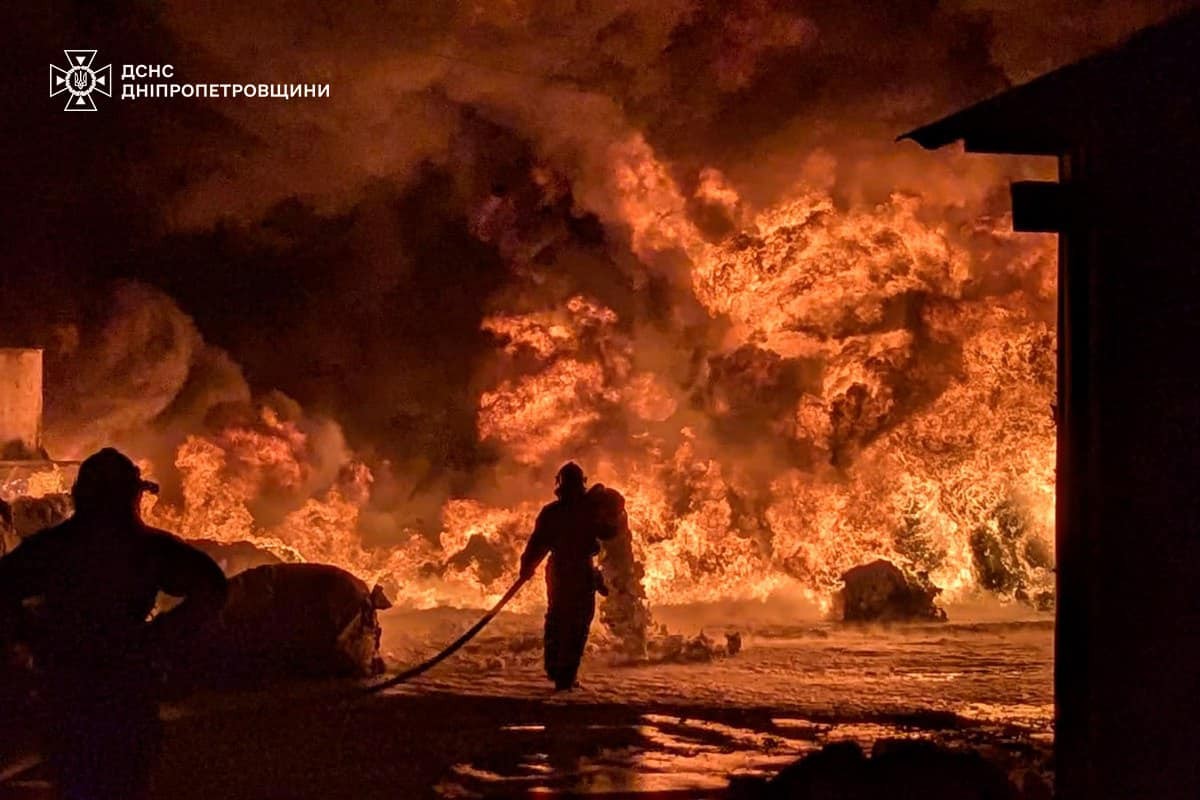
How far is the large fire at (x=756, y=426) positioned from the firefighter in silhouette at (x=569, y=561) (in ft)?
14.6

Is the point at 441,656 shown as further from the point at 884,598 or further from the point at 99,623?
the point at 884,598

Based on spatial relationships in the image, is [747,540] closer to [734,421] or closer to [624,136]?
[734,421]

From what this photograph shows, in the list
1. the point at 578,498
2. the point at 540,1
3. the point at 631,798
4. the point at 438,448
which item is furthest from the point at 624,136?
the point at 631,798

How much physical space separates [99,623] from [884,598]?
35.2 ft

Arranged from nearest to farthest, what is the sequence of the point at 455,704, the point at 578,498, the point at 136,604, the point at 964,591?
the point at 136,604
the point at 455,704
the point at 578,498
the point at 964,591

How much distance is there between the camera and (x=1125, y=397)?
5.31 m

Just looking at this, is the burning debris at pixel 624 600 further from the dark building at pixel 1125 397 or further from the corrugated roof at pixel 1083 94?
the corrugated roof at pixel 1083 94

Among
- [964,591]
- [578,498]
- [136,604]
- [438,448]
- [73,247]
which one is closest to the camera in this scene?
[136,604]

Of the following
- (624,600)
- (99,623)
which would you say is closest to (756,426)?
(624,600)

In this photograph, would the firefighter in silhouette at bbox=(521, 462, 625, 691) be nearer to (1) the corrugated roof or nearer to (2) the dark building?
(2) the dark building

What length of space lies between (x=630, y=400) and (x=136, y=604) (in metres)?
11.3

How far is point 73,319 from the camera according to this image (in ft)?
45.6

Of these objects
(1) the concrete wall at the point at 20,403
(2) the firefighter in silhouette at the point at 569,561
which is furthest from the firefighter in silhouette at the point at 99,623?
(1) the concrete wall at the point at 20,403

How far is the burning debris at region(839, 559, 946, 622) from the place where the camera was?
13.6 metres
